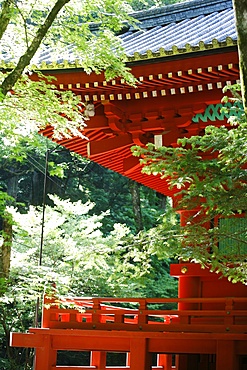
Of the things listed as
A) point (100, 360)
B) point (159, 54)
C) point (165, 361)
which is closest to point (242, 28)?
point (159, 54)

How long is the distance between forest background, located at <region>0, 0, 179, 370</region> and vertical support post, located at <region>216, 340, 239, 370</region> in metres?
1.27

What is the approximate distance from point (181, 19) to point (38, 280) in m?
4.97

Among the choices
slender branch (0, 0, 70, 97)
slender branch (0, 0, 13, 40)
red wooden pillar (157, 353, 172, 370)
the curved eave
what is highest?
the curved eave

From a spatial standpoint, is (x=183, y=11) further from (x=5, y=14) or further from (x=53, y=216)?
(x=53, y=216)

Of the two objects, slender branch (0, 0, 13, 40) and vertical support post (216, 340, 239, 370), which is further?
vertical support post (216, 340, 239, 370)

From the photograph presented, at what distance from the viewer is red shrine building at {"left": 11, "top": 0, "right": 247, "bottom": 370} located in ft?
26.2

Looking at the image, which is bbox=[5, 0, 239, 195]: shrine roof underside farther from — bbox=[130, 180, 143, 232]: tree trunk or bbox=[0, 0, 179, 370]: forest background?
bbox=[130, 180, 143, 232]: tree trunk

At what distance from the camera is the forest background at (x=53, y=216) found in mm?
6895

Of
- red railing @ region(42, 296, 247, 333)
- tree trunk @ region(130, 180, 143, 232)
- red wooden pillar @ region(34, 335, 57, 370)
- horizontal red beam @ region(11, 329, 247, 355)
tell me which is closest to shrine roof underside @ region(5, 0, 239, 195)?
red railing @ region(42, 296, 247, 333)

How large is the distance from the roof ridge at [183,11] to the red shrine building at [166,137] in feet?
3.04

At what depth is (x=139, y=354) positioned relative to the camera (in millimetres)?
8336

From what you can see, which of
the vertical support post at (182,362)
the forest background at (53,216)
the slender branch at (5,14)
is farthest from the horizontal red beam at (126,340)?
the slender branch at (5,14)

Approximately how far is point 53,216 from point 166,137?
598cm

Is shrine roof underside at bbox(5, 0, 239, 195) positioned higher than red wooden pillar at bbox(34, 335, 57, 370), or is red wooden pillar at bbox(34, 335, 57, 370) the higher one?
shrine roof underside at bbox(5, 0, 239, 195)
